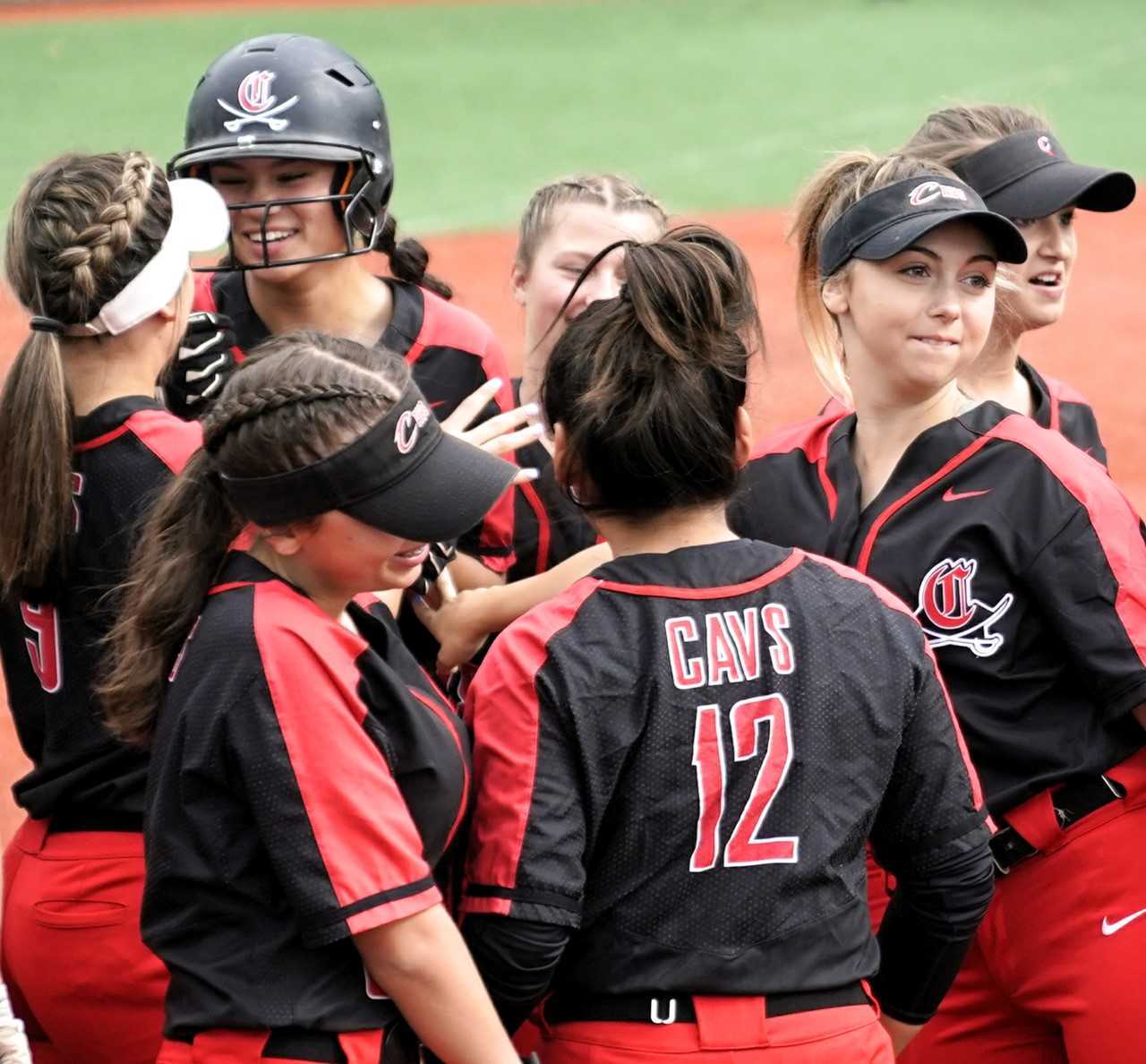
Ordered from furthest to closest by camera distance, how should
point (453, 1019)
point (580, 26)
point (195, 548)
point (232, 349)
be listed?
point (580, 26) < point (232, 349) < point (195, 548) < point (453, 1019)

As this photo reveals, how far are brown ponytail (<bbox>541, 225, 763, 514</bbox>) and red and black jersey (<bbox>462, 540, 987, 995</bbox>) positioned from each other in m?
0.15

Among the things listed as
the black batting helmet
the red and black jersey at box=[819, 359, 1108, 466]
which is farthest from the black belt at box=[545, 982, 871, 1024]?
the black batting helmet

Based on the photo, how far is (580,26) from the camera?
989 inches

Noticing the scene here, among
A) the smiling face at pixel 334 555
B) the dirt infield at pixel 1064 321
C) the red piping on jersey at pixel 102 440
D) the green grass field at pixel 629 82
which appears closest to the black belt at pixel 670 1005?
the smiling face at pixel 334 555

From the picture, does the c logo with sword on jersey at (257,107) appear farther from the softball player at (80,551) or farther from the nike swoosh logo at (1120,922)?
the nike swoosh logo at (1120,922)

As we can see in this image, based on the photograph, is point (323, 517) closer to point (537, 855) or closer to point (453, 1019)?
point (537, 855)

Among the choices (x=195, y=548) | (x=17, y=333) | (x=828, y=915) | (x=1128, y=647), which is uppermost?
(x=195, y=548)

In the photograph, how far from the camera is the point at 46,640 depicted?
3.22m

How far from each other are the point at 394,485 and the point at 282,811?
0.50 m

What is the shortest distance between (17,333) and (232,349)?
31.0ft

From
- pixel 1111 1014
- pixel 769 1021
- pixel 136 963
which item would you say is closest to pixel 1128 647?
pixel 1111 1014

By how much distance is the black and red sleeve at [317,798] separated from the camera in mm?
2422

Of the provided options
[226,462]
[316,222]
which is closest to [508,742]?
[226,462]

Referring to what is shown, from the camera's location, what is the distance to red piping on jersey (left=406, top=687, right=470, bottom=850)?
104 inches
